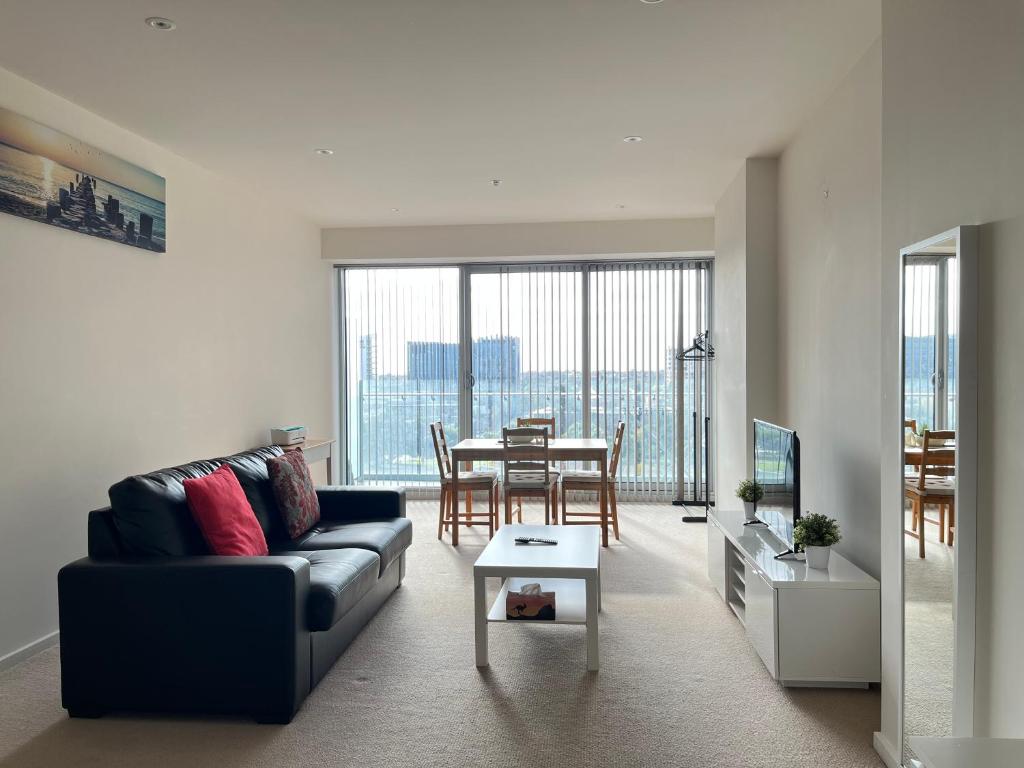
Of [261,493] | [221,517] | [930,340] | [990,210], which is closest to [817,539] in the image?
[930,340]

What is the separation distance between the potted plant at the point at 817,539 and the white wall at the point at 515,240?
13.2 ft

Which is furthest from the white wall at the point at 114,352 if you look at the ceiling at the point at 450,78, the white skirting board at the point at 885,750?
the white skirting board at the point at 885,750

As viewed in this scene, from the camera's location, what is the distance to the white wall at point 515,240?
22.2 ft

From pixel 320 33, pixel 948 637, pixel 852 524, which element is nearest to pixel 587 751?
pixel 948 637

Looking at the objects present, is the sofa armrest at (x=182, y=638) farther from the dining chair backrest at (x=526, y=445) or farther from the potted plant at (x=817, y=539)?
the dining chair backrest at (x=526, y=445)

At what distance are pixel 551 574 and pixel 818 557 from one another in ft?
3.91

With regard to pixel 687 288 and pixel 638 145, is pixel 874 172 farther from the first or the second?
pixel 687 288

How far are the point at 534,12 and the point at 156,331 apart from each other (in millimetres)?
3017

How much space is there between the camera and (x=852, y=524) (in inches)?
136

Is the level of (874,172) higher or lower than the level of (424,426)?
higher

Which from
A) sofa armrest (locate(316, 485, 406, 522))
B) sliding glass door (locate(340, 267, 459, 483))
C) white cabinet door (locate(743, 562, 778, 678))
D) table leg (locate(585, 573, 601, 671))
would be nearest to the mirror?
white cabinet door (locate(743, 562, 778, 678))

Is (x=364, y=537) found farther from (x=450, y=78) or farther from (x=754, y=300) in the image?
(x=754, y=300)

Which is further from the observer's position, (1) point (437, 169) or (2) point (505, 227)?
(2) point (505, 227)

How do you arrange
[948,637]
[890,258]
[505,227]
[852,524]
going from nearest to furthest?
[948,637] < [890,258] < [852,524] < [505,227]
